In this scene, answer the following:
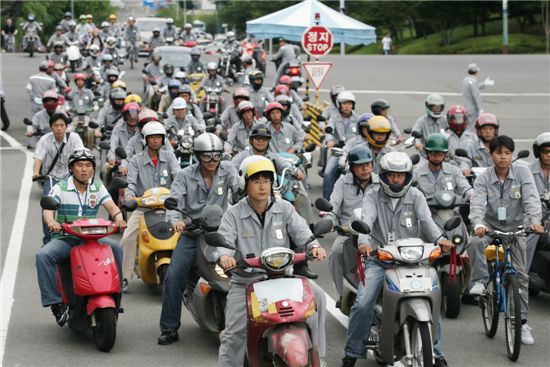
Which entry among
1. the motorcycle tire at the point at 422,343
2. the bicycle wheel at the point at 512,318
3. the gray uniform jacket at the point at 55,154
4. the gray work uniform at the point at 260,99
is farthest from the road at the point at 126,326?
the gray work uniform at the point at 260,99

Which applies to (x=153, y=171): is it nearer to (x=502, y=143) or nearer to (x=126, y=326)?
(x=126, y=326)

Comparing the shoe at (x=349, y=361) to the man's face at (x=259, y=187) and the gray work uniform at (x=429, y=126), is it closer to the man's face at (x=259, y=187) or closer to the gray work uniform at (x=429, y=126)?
the man's face at (x=259, y=187)

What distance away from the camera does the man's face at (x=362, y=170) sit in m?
12.0

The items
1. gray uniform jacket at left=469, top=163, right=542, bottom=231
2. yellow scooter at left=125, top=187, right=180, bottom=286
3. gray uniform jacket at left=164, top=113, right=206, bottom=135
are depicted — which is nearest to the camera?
gray uniform jacket at left=469, top=163, right=542, bottom=231

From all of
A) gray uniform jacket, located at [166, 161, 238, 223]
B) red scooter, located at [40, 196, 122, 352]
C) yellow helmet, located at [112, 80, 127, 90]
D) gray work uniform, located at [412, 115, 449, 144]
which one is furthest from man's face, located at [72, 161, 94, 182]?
yellow helmet, located at [112, 80, 127, 90]

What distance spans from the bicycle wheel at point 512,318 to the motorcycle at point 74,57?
116 feet

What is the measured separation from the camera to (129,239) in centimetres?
1314

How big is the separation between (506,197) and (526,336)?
1.38 m

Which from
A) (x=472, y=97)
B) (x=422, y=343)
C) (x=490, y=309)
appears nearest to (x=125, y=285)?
(x=490, y=309)

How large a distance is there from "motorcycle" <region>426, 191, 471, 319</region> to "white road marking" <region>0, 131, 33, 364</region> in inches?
169

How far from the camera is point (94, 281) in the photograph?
10523mm

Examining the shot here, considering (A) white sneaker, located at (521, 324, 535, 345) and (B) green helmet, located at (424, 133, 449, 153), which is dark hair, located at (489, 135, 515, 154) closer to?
(B) green helmet, located at (424, 133, 449, 153)

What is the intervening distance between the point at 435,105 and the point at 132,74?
29754 mm

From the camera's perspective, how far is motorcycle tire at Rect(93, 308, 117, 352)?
34.6 feet
